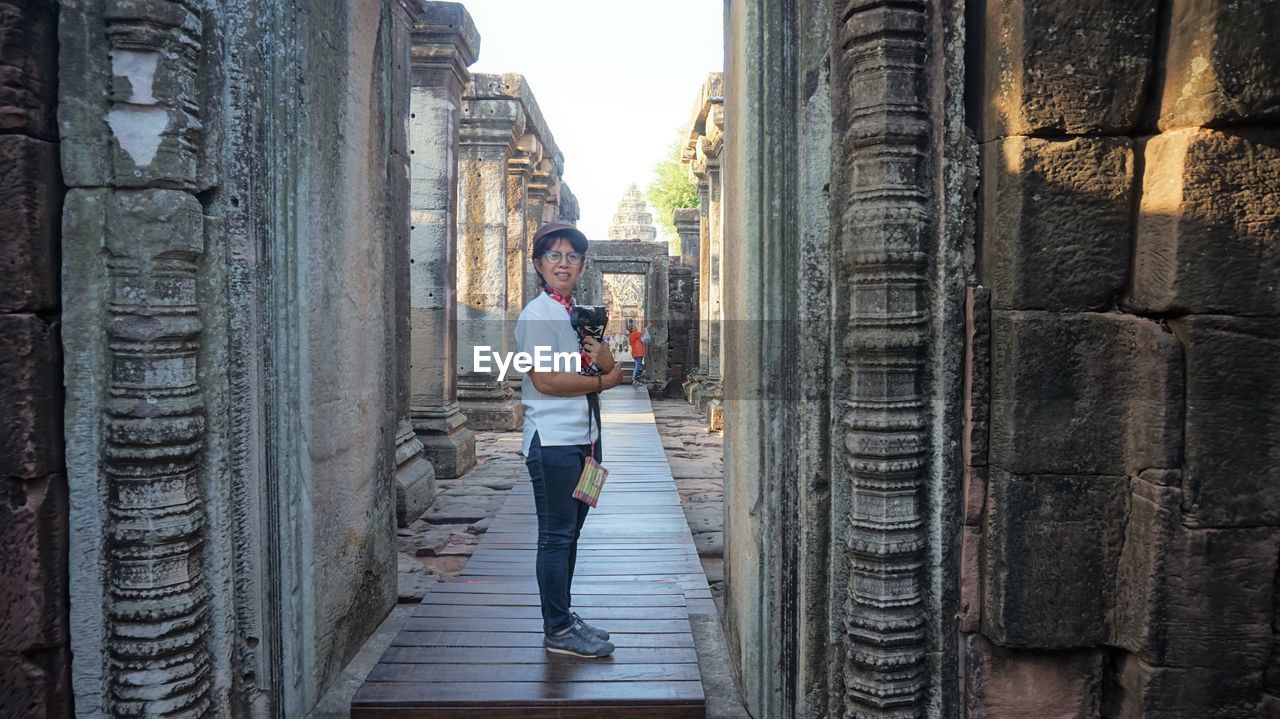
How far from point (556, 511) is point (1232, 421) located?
6.79 feet

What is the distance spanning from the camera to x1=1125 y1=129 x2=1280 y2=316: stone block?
6.63ft

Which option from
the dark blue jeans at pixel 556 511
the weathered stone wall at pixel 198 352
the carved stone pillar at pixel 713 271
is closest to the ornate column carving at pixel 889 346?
the dark blue jeans at pixel 556 511

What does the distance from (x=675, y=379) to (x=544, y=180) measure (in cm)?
451

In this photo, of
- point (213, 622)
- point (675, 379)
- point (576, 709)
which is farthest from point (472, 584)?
point (675, 379)

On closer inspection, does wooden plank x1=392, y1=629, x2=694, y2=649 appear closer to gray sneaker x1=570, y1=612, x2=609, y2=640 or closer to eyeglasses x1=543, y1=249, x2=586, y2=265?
gray sneaker x1=570, y1=612, x2=609, y2=640

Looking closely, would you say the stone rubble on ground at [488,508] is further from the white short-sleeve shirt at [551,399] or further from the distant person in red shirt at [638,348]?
the distant person in red shirt at [638,348]

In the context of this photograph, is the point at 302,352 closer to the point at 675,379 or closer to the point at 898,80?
the point at 898,80

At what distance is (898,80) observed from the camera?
2.22 m

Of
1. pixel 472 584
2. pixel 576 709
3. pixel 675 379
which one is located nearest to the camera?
pixel 576 709

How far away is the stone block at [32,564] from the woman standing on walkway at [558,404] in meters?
1.41

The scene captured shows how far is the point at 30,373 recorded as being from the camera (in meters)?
2.16

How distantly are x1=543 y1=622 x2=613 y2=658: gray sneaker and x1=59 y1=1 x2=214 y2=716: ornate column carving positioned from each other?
133cm

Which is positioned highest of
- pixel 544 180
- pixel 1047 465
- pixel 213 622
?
pixel 544 180

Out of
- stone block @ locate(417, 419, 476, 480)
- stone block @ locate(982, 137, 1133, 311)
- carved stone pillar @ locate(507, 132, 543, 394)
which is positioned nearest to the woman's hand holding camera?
stone block @ locate(982, 137, 1133, 311)
